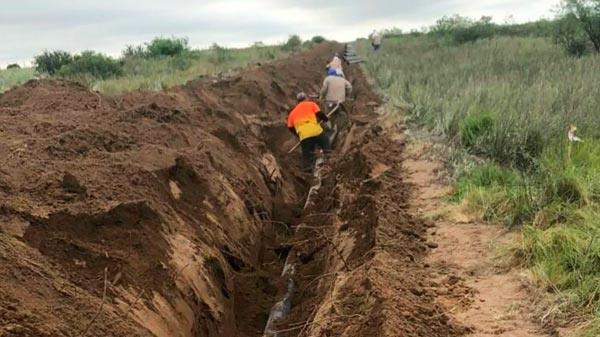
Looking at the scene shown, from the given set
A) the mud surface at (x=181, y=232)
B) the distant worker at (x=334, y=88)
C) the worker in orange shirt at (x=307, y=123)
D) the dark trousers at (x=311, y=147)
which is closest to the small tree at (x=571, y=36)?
the distant worker at (x=334, y=88)

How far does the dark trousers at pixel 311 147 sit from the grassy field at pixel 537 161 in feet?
5.89

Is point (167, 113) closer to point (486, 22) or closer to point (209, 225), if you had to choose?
point (209, 225)

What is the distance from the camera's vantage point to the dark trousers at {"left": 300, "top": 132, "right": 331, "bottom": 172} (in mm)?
12905

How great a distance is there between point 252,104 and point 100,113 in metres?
6.37

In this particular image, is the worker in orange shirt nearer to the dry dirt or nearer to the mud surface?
the mud surface

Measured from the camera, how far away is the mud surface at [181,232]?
466 centimetres

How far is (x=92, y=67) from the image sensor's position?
2830 cm

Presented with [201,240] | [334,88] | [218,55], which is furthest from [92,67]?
[201,240]

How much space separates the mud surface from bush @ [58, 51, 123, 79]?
15481 mm

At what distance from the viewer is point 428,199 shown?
8.08 m

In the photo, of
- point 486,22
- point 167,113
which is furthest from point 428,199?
point 486,22

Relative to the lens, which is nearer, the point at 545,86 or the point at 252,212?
the point at 252,212

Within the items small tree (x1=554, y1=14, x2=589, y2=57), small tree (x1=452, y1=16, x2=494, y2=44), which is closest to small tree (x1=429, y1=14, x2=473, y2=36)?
small tree (x1=452, y1=16, x2=494, y2=44)

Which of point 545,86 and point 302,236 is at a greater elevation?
point 545,86
